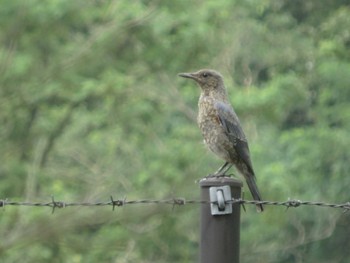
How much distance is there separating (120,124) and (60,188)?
3.11ft

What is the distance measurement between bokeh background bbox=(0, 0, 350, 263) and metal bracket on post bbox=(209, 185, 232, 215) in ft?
20.8

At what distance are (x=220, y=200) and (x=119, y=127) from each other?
7.64 meters

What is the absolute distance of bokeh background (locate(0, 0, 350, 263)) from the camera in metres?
12.7

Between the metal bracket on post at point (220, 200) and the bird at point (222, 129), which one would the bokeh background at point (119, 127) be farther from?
the metal bracket on post at point (220, 200)

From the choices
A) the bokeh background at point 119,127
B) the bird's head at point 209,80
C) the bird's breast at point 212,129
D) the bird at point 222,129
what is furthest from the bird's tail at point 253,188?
the bokeh background at point 119,127

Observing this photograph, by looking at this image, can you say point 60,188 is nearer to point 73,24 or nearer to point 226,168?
point 73,24

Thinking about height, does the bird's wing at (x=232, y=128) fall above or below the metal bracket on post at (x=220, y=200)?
above

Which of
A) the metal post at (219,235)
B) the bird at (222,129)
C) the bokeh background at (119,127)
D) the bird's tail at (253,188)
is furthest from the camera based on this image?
the bokeh background at (119,127)

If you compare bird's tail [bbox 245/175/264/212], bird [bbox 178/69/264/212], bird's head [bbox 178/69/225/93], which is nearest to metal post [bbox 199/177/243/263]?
bird's tail [bbox 245/175/264/212]

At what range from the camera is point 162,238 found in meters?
13.4

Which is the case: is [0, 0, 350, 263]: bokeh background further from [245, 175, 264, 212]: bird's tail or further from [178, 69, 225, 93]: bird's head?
[245, 175, 264, 212]: bird's tail

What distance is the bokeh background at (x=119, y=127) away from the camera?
12.7m

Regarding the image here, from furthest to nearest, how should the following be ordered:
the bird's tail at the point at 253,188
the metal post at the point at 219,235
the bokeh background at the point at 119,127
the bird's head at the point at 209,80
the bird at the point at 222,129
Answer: the bokeh background at the point at 119,127 < the bird's head at the point at 209,80 < the bird at the point at 222,129 < the bird's tail at the point at 253,188 < the metal post at the point at 219,235

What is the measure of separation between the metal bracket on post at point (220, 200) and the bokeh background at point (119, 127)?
6333mm
